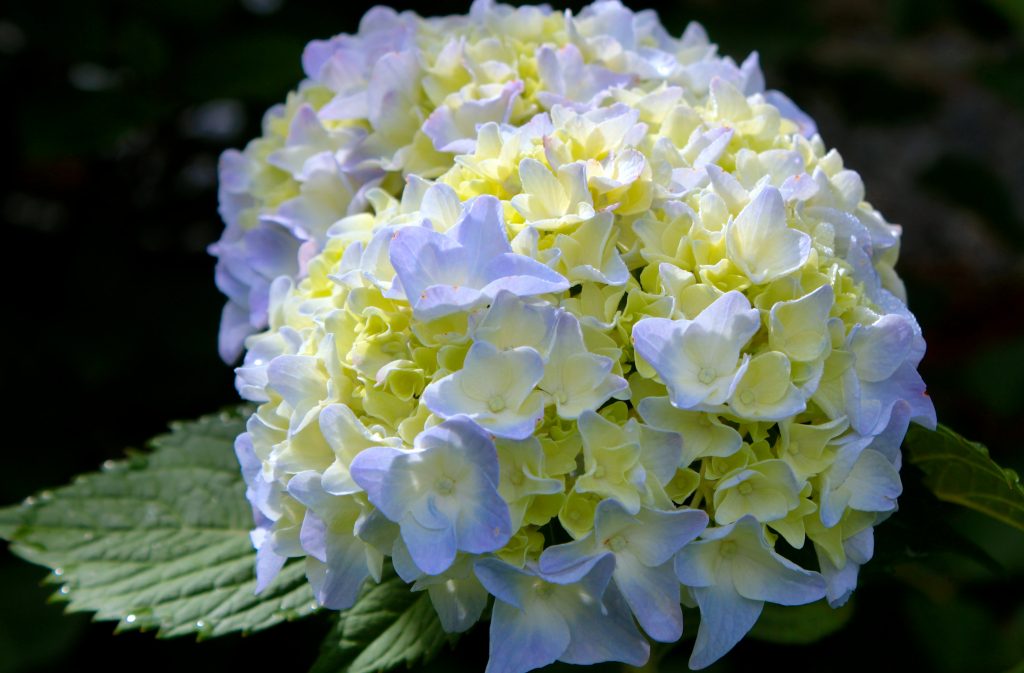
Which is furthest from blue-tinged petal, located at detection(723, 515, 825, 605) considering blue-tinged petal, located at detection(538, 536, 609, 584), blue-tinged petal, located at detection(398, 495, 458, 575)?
blue-tinged petal, located at detection(398, 495, 458, 575)

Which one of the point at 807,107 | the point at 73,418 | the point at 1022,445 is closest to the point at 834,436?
the point at 73,418

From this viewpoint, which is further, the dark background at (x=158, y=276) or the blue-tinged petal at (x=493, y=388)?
the dark background at (x=158, y=276)

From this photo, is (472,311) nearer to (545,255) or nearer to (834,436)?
(545,255)

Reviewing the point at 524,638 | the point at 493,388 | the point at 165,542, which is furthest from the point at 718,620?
the point at 165,542

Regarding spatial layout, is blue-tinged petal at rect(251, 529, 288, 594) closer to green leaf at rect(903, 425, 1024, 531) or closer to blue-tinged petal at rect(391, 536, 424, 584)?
blue-tinged petal at rect(391, 536, 424, 584)

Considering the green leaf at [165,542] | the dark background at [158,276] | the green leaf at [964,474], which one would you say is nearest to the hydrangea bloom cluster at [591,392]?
the green leaf at [964,474]

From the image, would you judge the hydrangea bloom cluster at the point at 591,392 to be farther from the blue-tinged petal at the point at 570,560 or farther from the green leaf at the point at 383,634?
the green leaf at the point at 383,634
